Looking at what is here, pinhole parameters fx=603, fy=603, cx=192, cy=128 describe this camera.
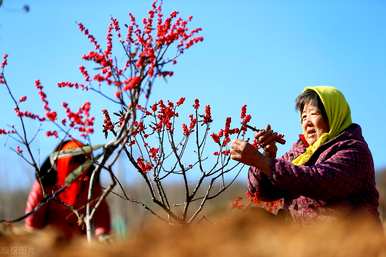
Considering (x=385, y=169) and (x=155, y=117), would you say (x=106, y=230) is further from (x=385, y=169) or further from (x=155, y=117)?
(x=385, y=169)

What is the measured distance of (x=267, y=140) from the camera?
400 centimetres

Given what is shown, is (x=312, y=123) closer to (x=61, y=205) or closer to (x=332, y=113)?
(x=332, y=113)

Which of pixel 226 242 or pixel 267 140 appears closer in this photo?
pixel 226 242

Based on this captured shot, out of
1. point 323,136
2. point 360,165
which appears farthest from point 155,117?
point 360,165

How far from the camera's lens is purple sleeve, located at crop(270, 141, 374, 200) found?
3.43 m

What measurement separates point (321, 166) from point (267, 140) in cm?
56

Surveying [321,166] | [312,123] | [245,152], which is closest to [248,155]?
[245,152]

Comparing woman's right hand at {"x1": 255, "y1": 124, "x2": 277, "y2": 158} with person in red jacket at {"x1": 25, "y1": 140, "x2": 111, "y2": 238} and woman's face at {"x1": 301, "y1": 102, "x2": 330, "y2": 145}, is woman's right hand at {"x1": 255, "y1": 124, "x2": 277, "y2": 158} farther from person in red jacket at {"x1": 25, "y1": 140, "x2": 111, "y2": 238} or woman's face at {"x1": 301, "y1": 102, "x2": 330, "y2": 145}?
person in red jacket at {"x1": 25, "y1": 140, "x2": 111, "y2": 238}

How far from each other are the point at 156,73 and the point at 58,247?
1179mm

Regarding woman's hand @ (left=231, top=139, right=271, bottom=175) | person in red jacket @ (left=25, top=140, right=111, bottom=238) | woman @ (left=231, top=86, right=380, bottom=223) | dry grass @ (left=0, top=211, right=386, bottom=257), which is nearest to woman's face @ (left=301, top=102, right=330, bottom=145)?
woman @ (left=231, top=86, right=380, bottom=223)

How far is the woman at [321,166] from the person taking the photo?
136 inches

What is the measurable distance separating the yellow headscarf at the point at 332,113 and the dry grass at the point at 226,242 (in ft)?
4.80

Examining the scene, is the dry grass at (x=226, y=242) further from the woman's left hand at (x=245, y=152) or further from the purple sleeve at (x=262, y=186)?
the purple sleeve at (x=262, y=186)

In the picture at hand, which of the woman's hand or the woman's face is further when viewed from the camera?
the woman's face
